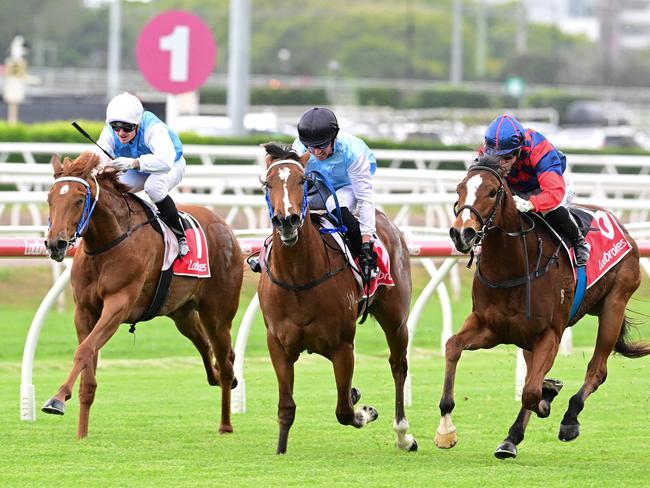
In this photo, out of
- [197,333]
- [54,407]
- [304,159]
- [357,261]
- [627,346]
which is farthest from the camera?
[197,333]

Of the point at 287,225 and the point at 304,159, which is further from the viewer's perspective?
the point at 304,159

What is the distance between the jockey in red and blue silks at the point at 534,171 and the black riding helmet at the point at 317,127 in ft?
2.54

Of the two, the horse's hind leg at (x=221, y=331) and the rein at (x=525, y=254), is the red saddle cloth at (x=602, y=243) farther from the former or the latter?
the horse's hind leg at (x=221, y=331)

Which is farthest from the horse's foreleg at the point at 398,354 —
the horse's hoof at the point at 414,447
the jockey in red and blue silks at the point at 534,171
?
the jockey in red and blue silks at the point at 534,171

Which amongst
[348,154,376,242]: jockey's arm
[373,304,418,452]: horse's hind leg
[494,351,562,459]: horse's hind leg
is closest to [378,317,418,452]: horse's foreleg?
[373,304,418,452]: horse's hind leg

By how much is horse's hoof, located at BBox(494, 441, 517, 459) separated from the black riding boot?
1.18 meters

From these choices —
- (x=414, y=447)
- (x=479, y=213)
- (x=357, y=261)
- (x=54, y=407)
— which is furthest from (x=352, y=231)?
(x=54, y=407)

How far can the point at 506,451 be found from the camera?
6918 mm

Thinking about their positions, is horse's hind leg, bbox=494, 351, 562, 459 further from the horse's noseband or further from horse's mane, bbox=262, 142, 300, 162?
horse's mane, bbox=262, 142, 300, 162

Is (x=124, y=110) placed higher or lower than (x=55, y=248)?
higher

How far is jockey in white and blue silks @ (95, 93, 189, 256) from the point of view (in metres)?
7.95

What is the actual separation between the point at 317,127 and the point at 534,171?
3.83ft

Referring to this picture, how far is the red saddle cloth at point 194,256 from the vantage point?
8.33 metres

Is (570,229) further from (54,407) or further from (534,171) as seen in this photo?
(54,407)
